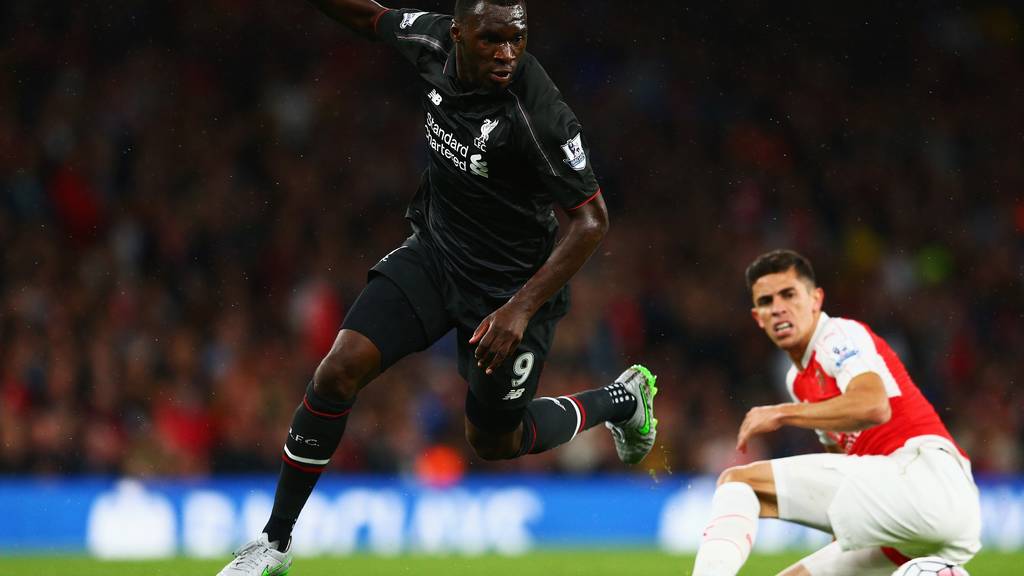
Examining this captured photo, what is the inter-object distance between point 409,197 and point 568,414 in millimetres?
8478

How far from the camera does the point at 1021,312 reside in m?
15.0

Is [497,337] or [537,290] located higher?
[537,290]

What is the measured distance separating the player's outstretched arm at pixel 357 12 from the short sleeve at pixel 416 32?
48mm

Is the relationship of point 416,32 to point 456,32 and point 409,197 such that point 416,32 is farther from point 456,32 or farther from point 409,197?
point 409,197

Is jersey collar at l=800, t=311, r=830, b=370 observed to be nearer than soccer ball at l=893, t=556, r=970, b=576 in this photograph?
No

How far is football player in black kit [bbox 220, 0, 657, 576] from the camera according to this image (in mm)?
5055

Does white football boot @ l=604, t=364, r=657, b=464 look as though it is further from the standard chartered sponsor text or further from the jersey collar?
the standard chartered sponsor text

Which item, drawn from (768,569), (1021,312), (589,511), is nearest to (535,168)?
(768,569)

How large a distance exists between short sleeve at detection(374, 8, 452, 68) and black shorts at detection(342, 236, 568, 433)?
82 centimetres

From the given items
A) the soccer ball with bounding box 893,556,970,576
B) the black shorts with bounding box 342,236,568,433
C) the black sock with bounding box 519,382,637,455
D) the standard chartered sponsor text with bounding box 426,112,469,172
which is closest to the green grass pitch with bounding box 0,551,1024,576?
the black sock with bounding box 519,382,637,455

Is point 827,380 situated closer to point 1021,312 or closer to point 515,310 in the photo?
point 515,310

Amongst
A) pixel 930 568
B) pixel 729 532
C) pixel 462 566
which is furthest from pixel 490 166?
pixel 462 566

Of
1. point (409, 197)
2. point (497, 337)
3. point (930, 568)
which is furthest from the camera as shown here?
point (409, 197)

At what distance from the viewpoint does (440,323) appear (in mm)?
5562
